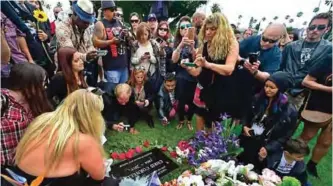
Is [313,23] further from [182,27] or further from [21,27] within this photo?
[21,27]

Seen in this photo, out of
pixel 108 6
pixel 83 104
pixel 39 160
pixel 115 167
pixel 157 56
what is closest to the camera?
pixel 39 160

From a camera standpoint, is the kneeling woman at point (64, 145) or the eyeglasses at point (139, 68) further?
the eyeglasses at point (139, 68)

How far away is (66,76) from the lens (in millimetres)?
2793

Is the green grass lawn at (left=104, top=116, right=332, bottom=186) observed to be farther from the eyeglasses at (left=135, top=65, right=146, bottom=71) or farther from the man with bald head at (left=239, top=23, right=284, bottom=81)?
the man with bald head at (left=239, top=23, right=284, bottom=81)

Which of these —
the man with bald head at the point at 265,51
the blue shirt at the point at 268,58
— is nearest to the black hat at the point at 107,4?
the man with bald head at the point at 265,51

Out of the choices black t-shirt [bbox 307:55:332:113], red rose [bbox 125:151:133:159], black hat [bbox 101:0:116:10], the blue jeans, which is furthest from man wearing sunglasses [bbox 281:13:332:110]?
black hat [bbox 101:0:116:10]

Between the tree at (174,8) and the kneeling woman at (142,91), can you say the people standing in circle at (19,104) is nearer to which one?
the kneeling woman at (142,91)

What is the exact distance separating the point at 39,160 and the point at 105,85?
6.67ft

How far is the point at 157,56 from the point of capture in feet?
13.2

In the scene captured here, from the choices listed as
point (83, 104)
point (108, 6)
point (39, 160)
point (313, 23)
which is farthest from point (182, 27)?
point (39, 160)

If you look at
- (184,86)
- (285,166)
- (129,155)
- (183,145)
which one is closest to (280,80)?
(285,166)

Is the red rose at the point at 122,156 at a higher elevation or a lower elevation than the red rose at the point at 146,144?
higher

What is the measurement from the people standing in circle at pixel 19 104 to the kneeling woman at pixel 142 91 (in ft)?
5.21

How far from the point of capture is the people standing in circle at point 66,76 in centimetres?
276
